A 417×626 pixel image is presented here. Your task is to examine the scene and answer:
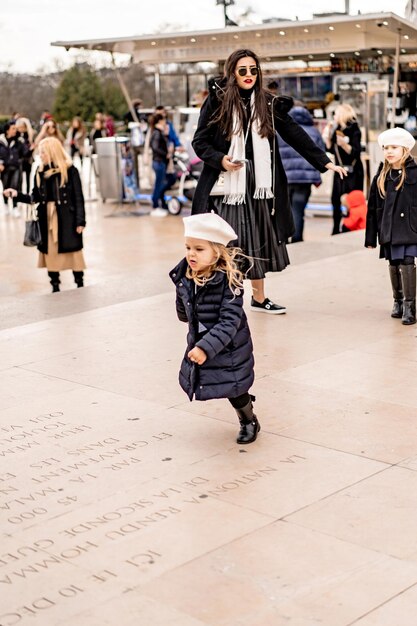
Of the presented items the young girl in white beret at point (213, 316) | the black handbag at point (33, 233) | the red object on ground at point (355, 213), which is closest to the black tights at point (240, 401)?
the young girl in white beret at point (213, 316)

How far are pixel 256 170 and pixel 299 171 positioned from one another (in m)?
4.97

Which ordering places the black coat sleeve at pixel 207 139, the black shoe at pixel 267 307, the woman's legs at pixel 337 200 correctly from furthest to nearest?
1. the woman's legs at pixel 337 200
2. the black shoe at pixel 267 307
3. the black coat sleeve at pixel 207 139

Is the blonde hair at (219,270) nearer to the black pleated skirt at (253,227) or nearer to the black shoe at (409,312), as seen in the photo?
the black pleated skirt at (253,227)

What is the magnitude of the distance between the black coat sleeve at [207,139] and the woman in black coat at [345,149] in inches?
237

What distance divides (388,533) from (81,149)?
822 inches

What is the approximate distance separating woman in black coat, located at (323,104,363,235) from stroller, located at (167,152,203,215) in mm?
3065

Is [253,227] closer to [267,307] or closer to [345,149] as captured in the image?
[267,307]

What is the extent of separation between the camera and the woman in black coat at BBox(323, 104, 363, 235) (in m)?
13.2

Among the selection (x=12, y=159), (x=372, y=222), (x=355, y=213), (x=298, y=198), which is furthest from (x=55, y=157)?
(x=12, y=159)

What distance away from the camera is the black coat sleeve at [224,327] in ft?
15.5

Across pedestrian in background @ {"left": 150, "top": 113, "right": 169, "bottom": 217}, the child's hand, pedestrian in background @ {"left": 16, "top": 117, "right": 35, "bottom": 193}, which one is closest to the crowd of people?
the child's hand

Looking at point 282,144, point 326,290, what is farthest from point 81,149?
point 326,290

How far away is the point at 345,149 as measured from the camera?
13.3 meters

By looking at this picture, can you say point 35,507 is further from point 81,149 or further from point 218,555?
point 81,149
